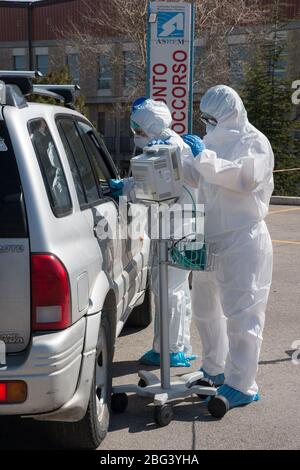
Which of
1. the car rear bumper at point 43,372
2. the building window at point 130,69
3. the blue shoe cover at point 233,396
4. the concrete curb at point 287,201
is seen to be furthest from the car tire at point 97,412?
the building window at point 130,69

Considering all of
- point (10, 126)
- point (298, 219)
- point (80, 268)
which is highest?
point (10, 126)

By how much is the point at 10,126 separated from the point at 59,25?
32.8m

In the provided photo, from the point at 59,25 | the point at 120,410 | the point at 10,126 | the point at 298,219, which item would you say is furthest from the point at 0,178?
the point at 59,25

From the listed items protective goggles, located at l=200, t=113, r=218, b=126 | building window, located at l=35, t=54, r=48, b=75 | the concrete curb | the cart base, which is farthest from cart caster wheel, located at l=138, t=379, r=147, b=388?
building window, located at l=35, t=54, r=48, b=75

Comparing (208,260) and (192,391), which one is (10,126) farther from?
(192,391)

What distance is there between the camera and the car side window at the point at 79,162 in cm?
385

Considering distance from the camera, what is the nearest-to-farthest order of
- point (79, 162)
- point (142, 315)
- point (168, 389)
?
point (79, 162) < point (168, 389) < point (142, 315)

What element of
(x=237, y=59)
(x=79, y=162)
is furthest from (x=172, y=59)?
(x=237, y=59)

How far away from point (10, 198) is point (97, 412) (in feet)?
4.47

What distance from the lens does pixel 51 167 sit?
3361mm

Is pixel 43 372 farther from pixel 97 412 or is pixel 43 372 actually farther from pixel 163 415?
pixel 163 415

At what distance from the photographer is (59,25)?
112 feet

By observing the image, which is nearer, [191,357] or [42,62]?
[191,357]
